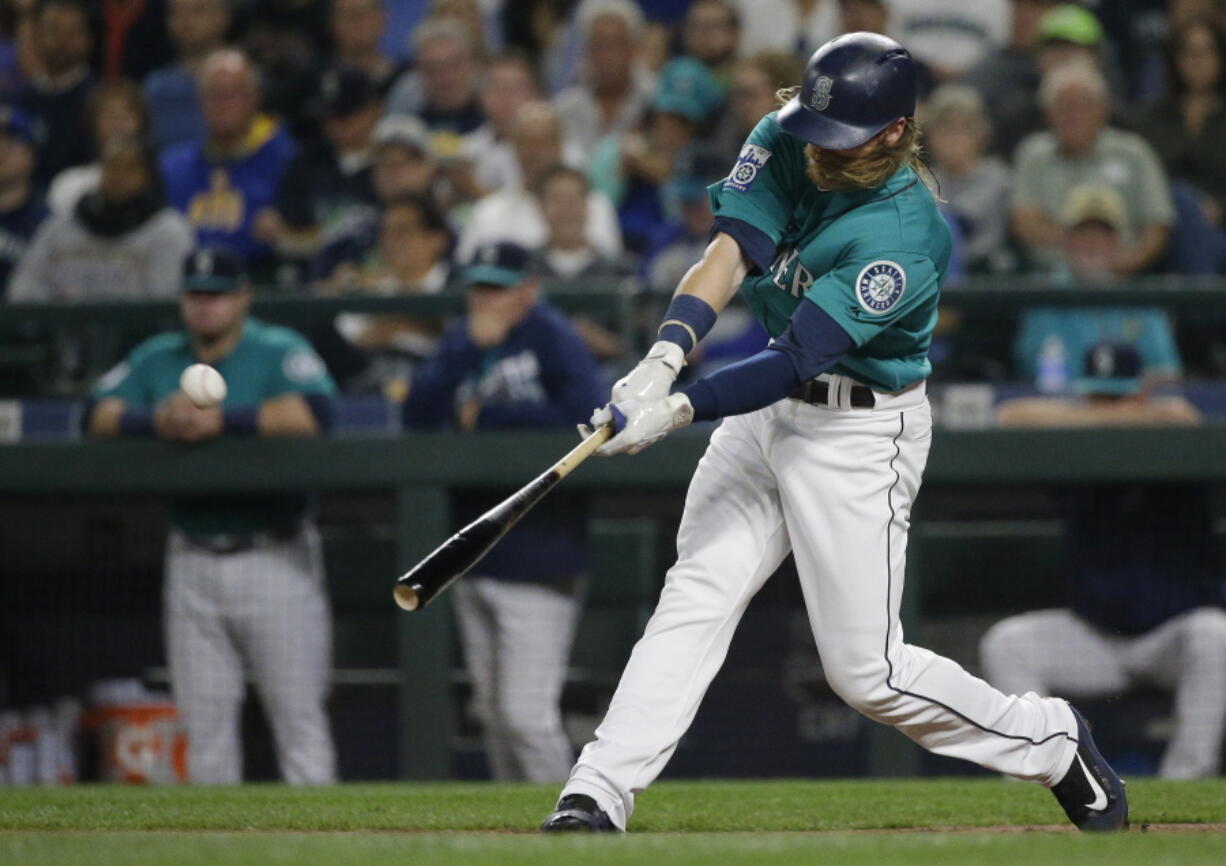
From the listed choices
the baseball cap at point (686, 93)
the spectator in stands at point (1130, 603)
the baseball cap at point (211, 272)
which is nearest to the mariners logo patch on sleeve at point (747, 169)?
the spectator in stands at point (1130, 603)

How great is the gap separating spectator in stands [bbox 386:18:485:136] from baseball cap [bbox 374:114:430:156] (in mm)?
228

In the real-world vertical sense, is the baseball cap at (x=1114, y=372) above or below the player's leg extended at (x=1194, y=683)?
above

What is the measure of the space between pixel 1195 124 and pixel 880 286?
187 inches

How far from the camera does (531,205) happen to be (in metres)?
7.25

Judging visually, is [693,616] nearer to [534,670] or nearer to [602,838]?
[602,838]

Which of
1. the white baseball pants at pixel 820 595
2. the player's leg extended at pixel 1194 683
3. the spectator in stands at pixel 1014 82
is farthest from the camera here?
the spectator in stands at pixel 1014 82

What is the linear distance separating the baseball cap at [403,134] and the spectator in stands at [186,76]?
4.00 ft

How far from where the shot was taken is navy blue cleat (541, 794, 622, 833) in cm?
335

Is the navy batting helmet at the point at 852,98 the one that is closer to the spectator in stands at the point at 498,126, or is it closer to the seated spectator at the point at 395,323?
the seated spectator at the point at 395,323

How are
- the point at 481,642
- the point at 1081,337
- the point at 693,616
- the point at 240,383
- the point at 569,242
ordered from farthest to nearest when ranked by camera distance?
the point at 569,242, the point at 1081,337, the point at 240,383, the point at 481,642, the point at 693,616

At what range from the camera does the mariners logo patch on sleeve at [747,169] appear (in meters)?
3.56

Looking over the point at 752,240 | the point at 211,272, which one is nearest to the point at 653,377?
the point at 752,240

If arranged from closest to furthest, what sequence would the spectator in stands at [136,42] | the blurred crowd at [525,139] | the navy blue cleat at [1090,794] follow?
the navy blue cleat at [1090,794] < the blurred crowd at [525,139] < the spectator in stands at [136,42]

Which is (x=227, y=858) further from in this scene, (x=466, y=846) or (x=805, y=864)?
(x=805, y=864)
